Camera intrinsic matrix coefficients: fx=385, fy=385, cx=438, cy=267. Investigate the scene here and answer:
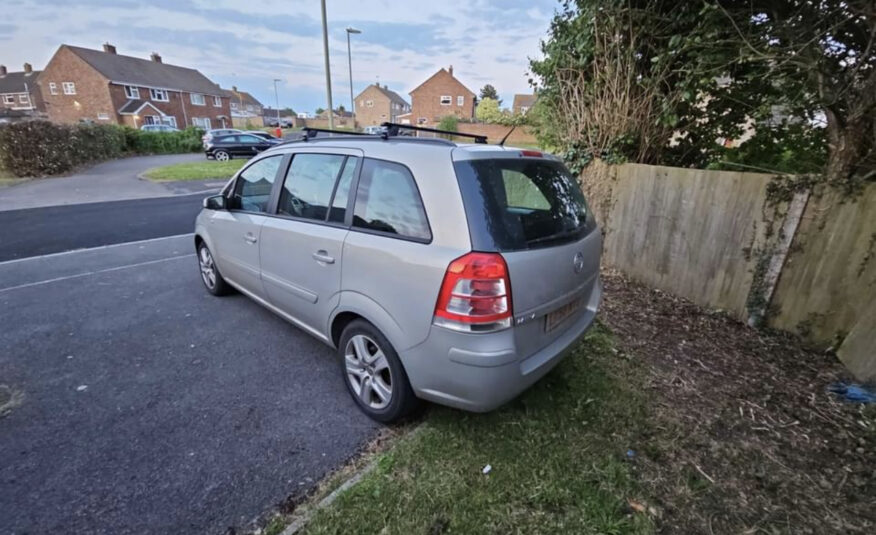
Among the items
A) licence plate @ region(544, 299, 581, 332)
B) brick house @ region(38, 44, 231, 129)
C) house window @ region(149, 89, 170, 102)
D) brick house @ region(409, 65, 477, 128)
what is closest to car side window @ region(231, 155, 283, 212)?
licence plate @ region(544, 299, 581, 332)

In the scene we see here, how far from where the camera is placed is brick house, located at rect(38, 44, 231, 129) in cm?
3497

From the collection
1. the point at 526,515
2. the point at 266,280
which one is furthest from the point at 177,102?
the point at 526,515

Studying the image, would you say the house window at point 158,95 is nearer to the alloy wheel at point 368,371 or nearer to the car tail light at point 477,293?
the alloy wheel at point 368,371

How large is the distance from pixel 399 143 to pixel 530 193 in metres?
0.89

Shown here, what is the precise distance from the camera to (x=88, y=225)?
7.78 meters

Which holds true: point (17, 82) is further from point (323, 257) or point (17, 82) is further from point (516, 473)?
point (516, 473)

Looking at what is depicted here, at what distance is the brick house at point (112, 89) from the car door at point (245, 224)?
42413 millimetres

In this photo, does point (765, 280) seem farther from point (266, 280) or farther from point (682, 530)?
point (266, 280)

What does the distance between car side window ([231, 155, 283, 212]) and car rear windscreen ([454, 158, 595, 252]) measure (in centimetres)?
199

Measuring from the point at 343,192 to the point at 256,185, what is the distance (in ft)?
4.70

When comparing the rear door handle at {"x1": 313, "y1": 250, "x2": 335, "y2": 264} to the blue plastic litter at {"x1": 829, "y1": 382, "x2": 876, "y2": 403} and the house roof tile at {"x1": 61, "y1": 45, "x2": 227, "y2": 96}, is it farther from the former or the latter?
the house roof tile at {"x1": 61, "y1": 45, "x2": 227, "y2": 96}

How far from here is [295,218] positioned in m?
2.93

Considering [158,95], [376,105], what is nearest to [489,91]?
[376,105]

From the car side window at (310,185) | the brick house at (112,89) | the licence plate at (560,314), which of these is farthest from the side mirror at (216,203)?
the brick house at (112,89)
